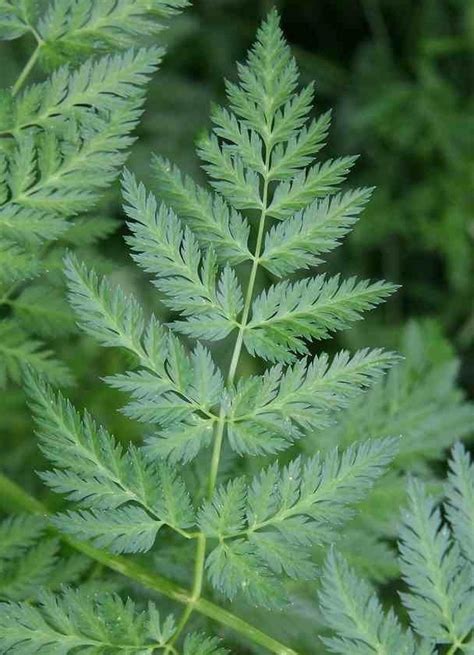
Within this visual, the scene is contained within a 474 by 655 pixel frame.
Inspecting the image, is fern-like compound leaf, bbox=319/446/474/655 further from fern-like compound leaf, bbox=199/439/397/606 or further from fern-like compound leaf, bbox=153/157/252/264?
fern-like compound leaf, bbox=153/157/252/264

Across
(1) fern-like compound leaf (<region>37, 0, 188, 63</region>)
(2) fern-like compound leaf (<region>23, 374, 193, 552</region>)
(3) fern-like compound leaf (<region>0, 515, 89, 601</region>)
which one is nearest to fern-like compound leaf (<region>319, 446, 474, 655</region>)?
(2) fern-like compound leaf (<region>23, 374, 193, 552</region>)

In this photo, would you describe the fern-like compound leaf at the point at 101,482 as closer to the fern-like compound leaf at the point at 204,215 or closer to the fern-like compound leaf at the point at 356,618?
the fern-like compound leaf at the point at 356,618

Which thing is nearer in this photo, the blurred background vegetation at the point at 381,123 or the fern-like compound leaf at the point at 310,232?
the fern-like compound leaf at the point at 310,232

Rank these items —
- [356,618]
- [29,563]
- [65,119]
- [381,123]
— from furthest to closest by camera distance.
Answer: [381,123], [29,563], [65,119], [356,618]

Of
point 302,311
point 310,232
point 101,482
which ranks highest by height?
point 310,232

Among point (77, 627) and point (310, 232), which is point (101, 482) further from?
point (310, 232)

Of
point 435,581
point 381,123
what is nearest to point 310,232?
point 435,581

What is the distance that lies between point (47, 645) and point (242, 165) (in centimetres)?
83

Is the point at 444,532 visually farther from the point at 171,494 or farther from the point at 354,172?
the point at 354,172

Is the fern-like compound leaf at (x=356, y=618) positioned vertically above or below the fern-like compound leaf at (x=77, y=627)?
above

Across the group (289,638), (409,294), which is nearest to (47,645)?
(289,638)

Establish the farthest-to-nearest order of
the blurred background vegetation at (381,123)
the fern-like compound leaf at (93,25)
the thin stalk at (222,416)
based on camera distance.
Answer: the blurred background vegetation at (381,123) < the fern-like compound leaf at (93,25) < the thin stalk at (222,416)

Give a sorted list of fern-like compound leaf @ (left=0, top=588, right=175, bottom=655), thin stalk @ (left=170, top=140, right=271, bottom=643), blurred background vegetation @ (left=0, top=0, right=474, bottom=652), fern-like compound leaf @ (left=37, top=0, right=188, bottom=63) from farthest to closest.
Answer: blurred background vegetation @ (left=0, top=0, right=474, bottom=652) → fern-like compound leaf @ (left=37, top=0, right=188, bottom=63) → thin stalk @ (left=170, top=140, right=271, bottom=643) → fern-like compound leaf @ (left=0, top=588, right=175, bottom=655)

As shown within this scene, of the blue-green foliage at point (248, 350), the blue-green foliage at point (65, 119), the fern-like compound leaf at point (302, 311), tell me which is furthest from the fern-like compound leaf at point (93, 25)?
the fern-like compound leaf at point (302, 311)
